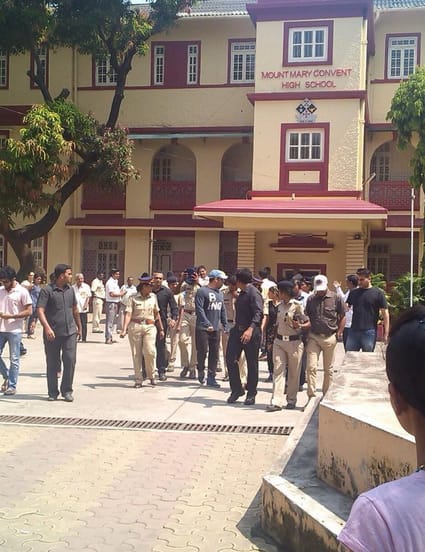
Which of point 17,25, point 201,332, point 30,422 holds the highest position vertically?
point 17,25

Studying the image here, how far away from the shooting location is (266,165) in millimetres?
21344

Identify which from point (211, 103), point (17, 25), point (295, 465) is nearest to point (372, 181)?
point (211, 103)

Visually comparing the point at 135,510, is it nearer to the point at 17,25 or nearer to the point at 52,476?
the point at 52,476

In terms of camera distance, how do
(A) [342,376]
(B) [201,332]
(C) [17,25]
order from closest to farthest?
(A) [342,376] < (B) [201,332] < (C) [17,25]

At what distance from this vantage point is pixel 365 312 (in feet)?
30.9

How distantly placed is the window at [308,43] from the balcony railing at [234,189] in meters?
4.74

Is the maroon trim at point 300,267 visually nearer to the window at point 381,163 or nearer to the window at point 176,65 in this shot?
the window at point 381,163

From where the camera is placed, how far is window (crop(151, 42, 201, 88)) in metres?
24.8

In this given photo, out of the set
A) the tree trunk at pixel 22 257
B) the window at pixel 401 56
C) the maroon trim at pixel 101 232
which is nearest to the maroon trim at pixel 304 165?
the window at pixel 401 56

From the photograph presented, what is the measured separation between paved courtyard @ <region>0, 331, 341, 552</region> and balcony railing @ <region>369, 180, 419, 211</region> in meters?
14.4

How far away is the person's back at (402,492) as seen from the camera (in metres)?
1.49

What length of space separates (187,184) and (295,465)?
66.3ft

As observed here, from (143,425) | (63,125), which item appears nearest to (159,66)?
(63,125)

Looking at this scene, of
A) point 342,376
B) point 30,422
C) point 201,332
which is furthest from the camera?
point 201,332
